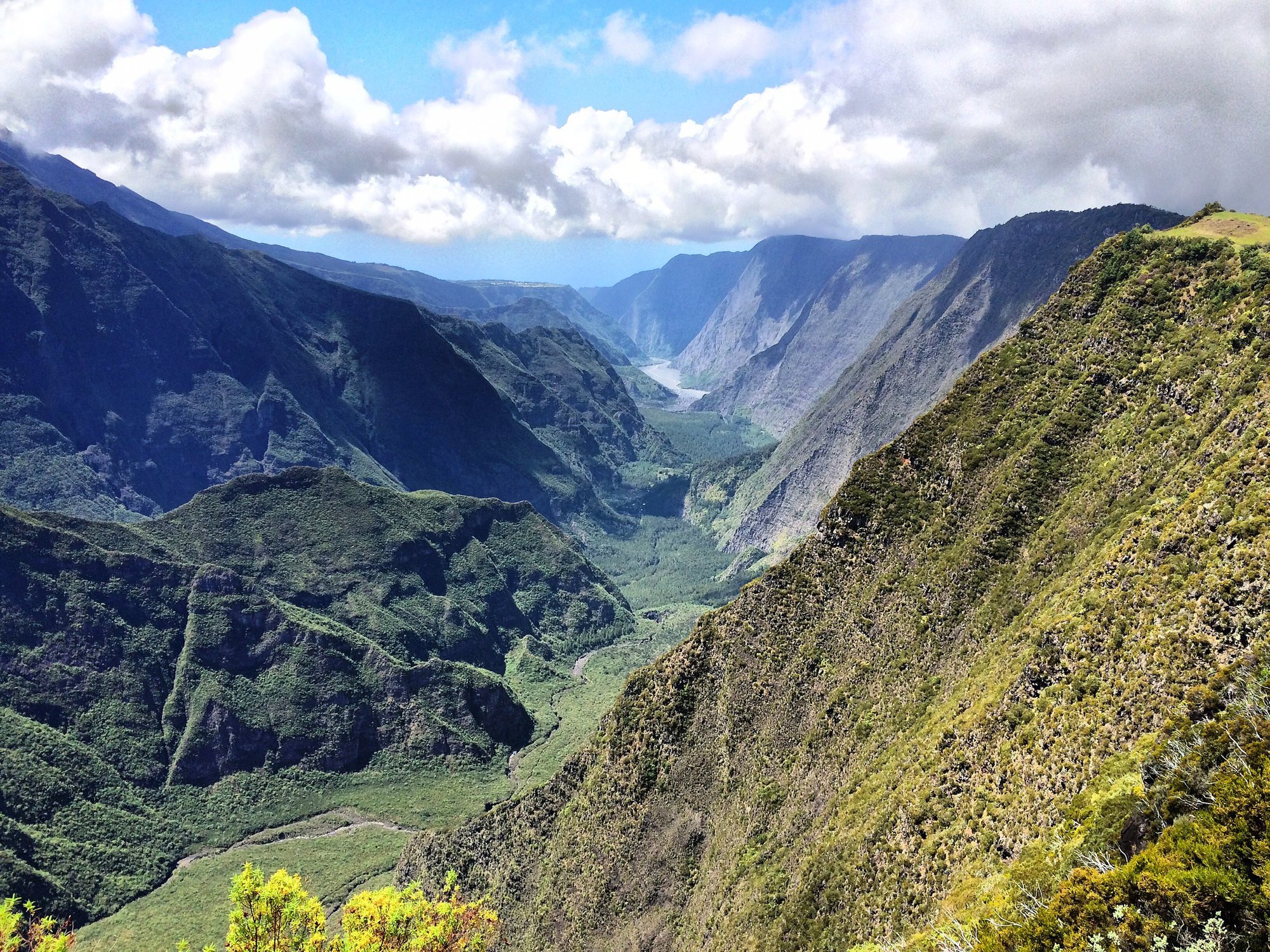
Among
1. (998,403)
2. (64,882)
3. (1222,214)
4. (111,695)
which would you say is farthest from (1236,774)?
(111,695)

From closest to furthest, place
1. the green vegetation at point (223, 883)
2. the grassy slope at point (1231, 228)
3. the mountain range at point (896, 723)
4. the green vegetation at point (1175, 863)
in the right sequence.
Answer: the green vegetation at point (1175, 863) < the mountain range at point (896, 723) < the grassy slope at point (1231, 228) < the green vegetation at point (223, 883)

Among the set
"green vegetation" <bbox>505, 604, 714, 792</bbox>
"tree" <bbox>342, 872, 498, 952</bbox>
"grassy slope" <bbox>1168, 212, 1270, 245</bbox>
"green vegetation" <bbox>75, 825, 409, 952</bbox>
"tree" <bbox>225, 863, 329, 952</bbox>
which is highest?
"grassy slope" <bbox>1168, 212, 1270, 245</bbox>

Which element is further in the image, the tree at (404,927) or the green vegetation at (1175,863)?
the tree at (404,927)

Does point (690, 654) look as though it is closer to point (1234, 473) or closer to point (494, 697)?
point (1234, 473)

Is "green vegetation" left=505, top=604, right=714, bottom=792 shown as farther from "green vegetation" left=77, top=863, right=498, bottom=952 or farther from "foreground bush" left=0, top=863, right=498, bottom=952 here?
"foreground bush" left=0, top=863, right=498, bottom=952

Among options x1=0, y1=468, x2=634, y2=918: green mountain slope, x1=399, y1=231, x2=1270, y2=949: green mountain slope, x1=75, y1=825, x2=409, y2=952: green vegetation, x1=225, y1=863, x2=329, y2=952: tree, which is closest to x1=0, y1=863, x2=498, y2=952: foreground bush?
x1=225, y1=863, x2=329, y2=952: tree

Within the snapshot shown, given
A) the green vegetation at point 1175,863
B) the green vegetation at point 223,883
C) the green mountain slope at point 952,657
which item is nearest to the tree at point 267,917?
the green mountain slope at point 952,657

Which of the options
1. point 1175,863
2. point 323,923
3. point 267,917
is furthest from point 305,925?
point 1175,863

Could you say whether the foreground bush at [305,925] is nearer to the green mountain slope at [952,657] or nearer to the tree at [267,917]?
the tree at [267,917]
